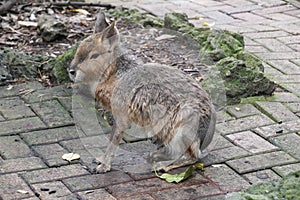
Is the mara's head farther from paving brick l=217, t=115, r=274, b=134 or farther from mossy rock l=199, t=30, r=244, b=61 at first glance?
mossy rock l=199, t=30, r=244, b=61

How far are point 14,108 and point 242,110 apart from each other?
78.0 inches

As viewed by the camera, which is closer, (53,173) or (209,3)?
(53,173)

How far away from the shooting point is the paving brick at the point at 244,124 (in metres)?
5.48

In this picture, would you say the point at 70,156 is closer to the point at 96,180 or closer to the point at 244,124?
the point at 96,180

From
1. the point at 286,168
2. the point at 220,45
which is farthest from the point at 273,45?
the point at 286,168

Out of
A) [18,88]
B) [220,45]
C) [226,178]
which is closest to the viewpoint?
[226,178]

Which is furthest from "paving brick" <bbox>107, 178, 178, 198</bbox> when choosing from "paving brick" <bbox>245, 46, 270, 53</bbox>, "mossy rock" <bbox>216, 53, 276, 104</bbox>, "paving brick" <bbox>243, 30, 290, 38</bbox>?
"paving brick" <bbox>243, 30, 290, 38</bbox>

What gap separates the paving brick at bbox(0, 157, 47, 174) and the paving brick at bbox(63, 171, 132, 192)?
1.11ft

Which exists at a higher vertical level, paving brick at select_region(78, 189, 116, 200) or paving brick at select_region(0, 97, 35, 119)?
paving brick at select_region(0, 97, 35, 119)

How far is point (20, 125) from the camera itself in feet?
18.2

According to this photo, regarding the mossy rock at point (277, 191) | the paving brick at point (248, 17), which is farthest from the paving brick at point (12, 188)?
the paving brick at point (248, 17)

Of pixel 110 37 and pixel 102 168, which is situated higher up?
pixel 110 37

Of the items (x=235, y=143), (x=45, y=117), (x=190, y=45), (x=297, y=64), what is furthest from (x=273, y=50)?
(x=45, y=117)

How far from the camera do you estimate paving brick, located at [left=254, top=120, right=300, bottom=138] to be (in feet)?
17.6
